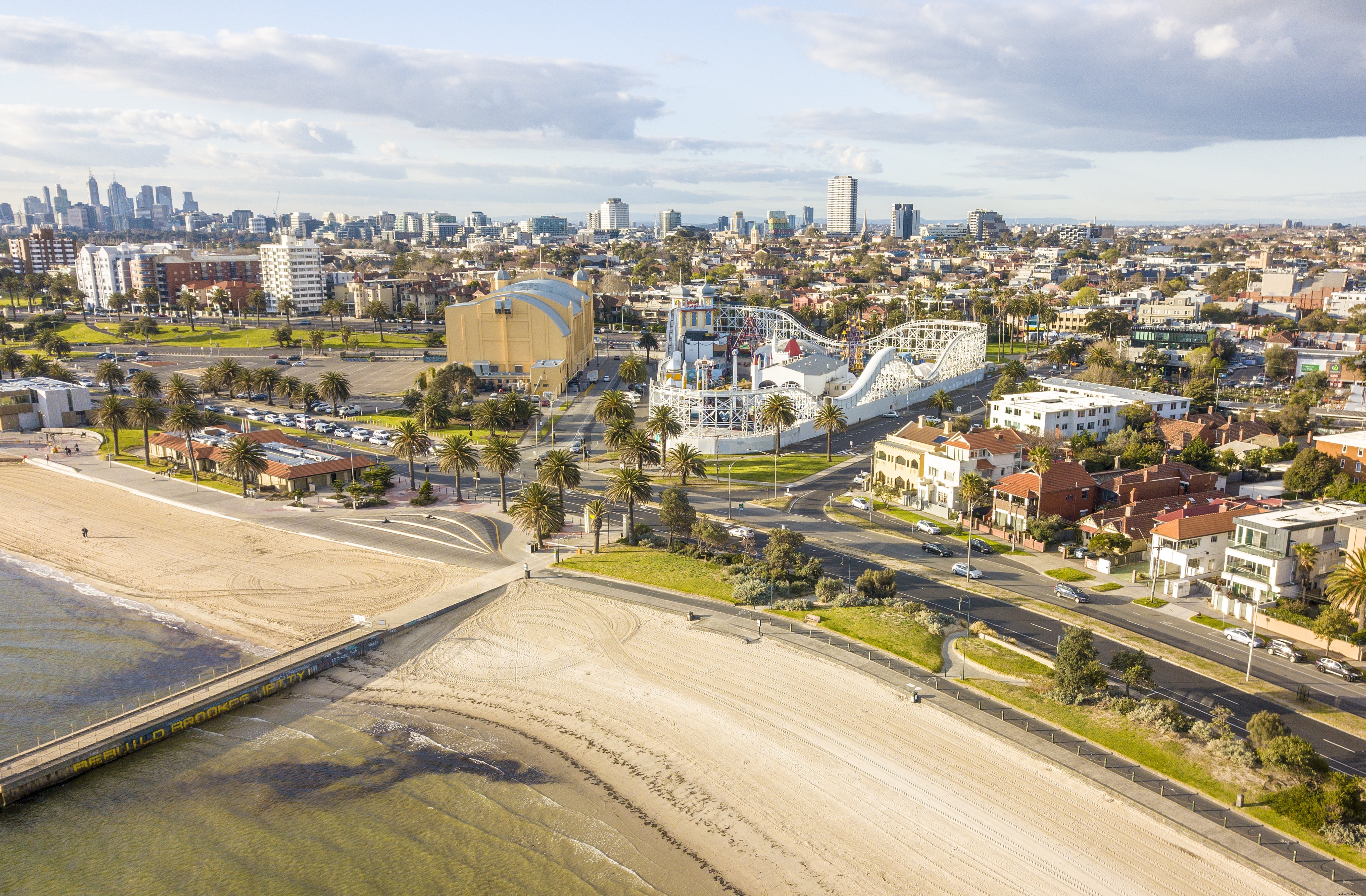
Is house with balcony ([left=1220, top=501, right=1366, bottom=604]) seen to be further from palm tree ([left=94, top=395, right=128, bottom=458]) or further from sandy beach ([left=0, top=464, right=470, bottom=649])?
palm tree ([left=94, top=395, right=128, bottom=458])

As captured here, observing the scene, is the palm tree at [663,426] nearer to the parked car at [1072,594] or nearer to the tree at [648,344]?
the parked car at [1072,594]

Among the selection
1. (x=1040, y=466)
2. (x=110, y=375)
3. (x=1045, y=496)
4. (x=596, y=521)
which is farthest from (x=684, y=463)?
(x=110, y=375)

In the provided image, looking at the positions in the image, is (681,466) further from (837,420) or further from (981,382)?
(981,382)

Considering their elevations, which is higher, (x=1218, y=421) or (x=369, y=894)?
(x=1218, y=421)

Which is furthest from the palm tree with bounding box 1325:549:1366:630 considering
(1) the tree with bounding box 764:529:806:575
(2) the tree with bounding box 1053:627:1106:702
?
(1) the tree with bounding box 764:529:806:575

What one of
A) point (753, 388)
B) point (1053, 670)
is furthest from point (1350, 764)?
point (753, 388)

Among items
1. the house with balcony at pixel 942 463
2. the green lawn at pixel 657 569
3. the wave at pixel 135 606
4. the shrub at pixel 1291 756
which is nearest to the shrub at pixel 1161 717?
the shrub at pixel 1291 756
